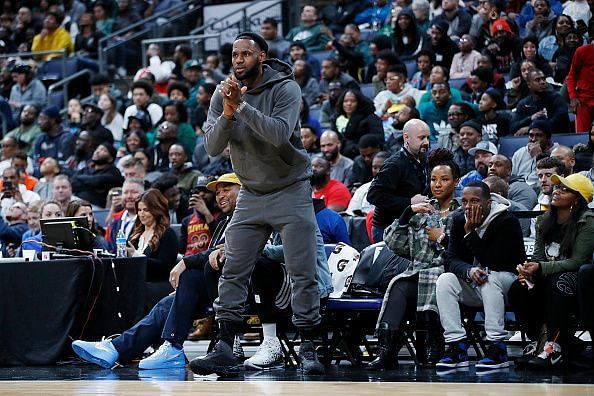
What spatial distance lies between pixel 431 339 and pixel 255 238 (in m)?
1.40

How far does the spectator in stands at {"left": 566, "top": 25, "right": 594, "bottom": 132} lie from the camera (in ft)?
38.9

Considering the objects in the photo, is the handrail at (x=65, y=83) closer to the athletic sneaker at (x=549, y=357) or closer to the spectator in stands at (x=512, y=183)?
the spectator in stands at (x=512, y=183)

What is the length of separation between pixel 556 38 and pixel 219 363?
25.7 ft

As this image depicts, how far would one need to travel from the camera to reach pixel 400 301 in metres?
7.74

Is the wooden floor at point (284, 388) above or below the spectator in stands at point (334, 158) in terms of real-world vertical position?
below

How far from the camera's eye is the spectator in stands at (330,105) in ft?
45.9

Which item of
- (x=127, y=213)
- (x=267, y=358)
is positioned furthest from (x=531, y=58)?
(x=267, y=358)

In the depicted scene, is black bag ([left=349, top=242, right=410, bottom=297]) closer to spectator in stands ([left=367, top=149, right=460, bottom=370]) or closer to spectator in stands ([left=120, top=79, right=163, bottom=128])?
spectator in stands ([left=367, top=149, right=460, bottom=370])

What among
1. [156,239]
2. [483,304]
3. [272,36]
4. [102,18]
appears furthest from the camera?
[102,18]

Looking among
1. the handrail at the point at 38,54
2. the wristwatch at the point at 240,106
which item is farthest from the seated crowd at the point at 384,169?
the wristwatch at the point at 240,106

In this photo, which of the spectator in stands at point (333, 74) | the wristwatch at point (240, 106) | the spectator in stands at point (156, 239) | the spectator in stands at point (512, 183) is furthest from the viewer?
the spectator in stands at point (333, 74)

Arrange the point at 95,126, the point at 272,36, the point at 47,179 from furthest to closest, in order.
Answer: the point at 272,36, the point at 95,126, the point at 47,179

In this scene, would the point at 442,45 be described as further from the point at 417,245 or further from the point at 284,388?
the point at 284,388

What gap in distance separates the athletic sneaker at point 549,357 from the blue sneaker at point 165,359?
2329mm
